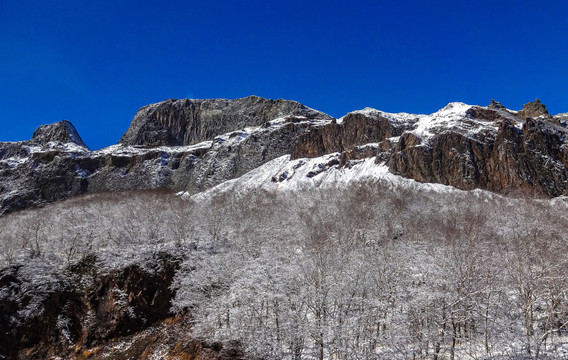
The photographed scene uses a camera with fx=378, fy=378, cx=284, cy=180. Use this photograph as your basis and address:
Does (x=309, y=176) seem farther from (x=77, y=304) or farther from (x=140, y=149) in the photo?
(x=140, y=149)

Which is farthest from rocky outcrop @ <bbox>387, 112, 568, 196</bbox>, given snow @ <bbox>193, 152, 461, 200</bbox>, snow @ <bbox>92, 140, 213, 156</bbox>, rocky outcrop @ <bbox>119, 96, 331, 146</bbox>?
snow @ <bbox>92, 140, 213, 156</bbox>

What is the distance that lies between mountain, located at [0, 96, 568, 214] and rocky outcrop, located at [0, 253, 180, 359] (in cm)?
7875

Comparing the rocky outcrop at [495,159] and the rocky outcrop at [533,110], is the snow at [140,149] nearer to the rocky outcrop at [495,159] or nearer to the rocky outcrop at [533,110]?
the rocky outcrop at [495,159]

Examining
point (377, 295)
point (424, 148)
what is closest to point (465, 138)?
point (424, 148)

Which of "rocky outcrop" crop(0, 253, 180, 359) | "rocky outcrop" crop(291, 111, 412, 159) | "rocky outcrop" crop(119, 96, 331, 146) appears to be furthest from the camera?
"rocky outcrop" crop(119, 96, 331, 146)

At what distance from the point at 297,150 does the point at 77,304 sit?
106 metres

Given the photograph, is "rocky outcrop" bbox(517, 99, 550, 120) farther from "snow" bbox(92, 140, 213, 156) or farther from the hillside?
"snow" bbox(92, 140, 213, 156)

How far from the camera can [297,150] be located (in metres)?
142

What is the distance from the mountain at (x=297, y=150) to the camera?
319 ft

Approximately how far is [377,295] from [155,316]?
24.4 m

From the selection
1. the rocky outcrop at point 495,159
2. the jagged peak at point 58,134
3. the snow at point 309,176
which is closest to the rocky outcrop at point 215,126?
the jagged peak at point 58,134

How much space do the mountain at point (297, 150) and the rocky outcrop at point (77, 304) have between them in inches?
3100

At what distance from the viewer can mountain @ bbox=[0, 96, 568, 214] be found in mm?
97188

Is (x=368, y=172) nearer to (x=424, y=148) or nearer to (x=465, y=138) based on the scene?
(x=424, y=148)
